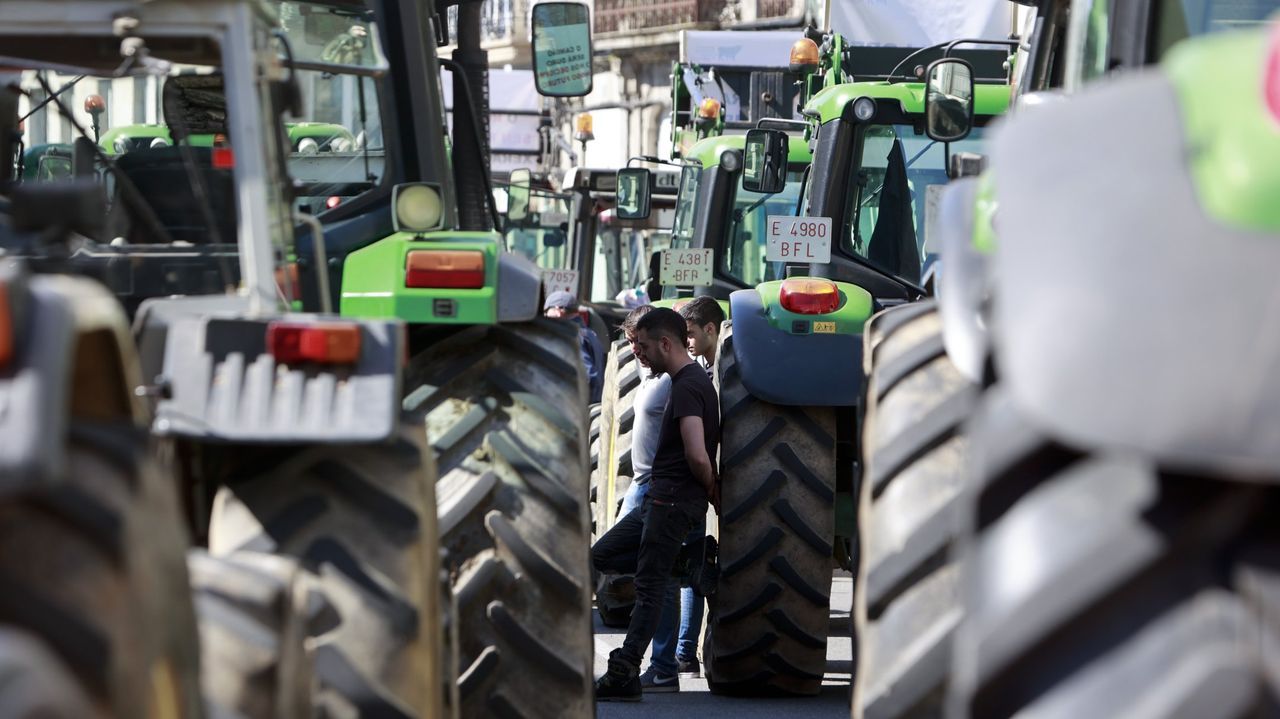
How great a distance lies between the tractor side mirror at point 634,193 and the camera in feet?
46.6

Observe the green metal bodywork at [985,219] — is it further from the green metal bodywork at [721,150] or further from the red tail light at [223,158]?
the green metal bodywork at [721,150]

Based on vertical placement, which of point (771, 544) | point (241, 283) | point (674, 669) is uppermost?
point (241, 283)

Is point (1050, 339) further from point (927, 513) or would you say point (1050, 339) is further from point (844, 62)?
point (844, 62)

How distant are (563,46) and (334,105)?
132 cm

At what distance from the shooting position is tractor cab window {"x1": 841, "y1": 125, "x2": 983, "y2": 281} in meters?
10.4

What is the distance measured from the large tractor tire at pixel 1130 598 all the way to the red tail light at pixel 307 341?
177 centimetres

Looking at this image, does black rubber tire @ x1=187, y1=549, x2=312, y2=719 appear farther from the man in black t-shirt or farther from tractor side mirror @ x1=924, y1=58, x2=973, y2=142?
the man in black t-shirt

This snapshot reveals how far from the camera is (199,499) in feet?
13.5

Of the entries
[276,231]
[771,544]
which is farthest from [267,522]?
[771,544]

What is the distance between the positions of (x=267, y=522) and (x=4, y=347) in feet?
5.04

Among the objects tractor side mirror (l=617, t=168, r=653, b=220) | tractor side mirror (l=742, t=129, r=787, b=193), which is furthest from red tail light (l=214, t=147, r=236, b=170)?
tractor side mirror (l=617, t=168, r=653, b=220)

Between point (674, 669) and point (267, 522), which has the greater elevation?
point (267, 522)

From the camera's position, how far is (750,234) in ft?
45.5

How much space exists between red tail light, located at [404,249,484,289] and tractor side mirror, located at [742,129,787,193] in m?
6.27
